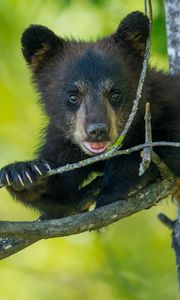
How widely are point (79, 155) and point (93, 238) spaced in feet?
13.3

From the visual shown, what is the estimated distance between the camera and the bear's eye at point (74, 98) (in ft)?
24.9

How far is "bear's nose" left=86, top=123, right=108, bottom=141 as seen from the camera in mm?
7117

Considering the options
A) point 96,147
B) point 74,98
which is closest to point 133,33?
point 74,98

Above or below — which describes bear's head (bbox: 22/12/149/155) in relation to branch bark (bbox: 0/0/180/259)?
above

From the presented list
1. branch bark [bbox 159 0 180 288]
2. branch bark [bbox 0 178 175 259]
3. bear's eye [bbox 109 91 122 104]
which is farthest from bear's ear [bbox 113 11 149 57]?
branch bark [bbox 0 178 175 259]

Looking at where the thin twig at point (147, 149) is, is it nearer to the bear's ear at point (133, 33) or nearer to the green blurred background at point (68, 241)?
the bear's ear at point (133, 33)

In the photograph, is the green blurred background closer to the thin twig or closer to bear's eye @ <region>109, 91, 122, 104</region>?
bear's eye @ <region>109, 91, 122, 104</region>

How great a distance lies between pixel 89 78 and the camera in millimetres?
7555

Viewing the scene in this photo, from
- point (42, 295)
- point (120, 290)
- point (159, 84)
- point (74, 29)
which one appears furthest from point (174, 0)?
point (42, 295)

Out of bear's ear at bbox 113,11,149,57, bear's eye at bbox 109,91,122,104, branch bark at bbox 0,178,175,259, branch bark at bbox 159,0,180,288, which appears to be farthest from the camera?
branch bark at bbox 159,0,180,288

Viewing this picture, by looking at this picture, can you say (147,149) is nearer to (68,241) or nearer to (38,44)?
(38,44)

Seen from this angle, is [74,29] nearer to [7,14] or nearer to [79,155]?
[7,14]


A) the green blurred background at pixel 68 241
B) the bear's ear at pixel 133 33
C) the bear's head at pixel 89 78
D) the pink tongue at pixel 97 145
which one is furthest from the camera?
the green blurred background at pixel 68 241

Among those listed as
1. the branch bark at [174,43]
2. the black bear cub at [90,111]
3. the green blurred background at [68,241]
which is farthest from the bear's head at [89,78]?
the green blurred background at [68,241]
